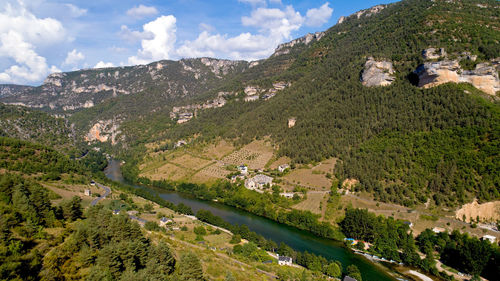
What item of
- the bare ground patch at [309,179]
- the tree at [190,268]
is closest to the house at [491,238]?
the bare ground patch at [309,179]

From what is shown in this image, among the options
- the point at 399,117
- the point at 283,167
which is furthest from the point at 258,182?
the point at 399,117

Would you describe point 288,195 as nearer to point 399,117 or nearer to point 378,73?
point 399,117

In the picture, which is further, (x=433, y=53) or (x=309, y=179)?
(x=433, y=53)

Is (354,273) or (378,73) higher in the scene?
(378,73)

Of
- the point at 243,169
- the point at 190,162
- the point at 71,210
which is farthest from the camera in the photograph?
the point at 190,162

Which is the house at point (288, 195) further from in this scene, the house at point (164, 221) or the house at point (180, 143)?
the house at point (180, 143)

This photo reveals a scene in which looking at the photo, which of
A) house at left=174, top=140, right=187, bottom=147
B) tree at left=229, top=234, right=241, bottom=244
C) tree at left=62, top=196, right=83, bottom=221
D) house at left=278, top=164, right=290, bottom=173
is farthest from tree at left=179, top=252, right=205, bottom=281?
house at left=174, top=140, right=187, bottom=147
